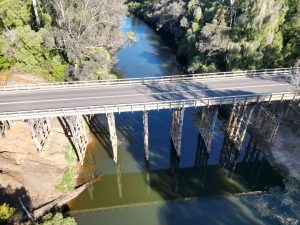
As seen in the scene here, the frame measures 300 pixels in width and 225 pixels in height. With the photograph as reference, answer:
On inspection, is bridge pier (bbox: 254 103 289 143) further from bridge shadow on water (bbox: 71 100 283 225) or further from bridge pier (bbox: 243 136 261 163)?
bridge shadow on water (bbox: 71 100 283 225)

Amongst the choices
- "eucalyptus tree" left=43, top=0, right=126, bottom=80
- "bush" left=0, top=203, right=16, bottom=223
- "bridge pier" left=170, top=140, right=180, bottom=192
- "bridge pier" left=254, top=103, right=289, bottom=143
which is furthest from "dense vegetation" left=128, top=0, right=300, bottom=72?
"bush" left=0, top=203, right=16, bottom=223

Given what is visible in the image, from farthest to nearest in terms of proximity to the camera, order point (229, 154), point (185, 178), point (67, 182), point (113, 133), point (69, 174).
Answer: point (229, 154)
point (185, 178)
point (113, 133)
point (69, 174)
point (67, 182)

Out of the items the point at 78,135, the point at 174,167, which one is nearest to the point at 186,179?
the point at 174,167

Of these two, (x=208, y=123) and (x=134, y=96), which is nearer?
(x=134, y=96)

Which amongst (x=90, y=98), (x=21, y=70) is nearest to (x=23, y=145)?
(x=90, y=98)

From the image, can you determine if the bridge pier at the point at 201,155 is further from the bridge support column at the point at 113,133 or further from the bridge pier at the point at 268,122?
the bridge support column at the point at 113,133

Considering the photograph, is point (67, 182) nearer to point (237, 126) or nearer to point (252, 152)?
point (237, 126)

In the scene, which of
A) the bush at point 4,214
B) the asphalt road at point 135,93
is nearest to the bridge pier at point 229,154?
the asphalt road at point 135,93
